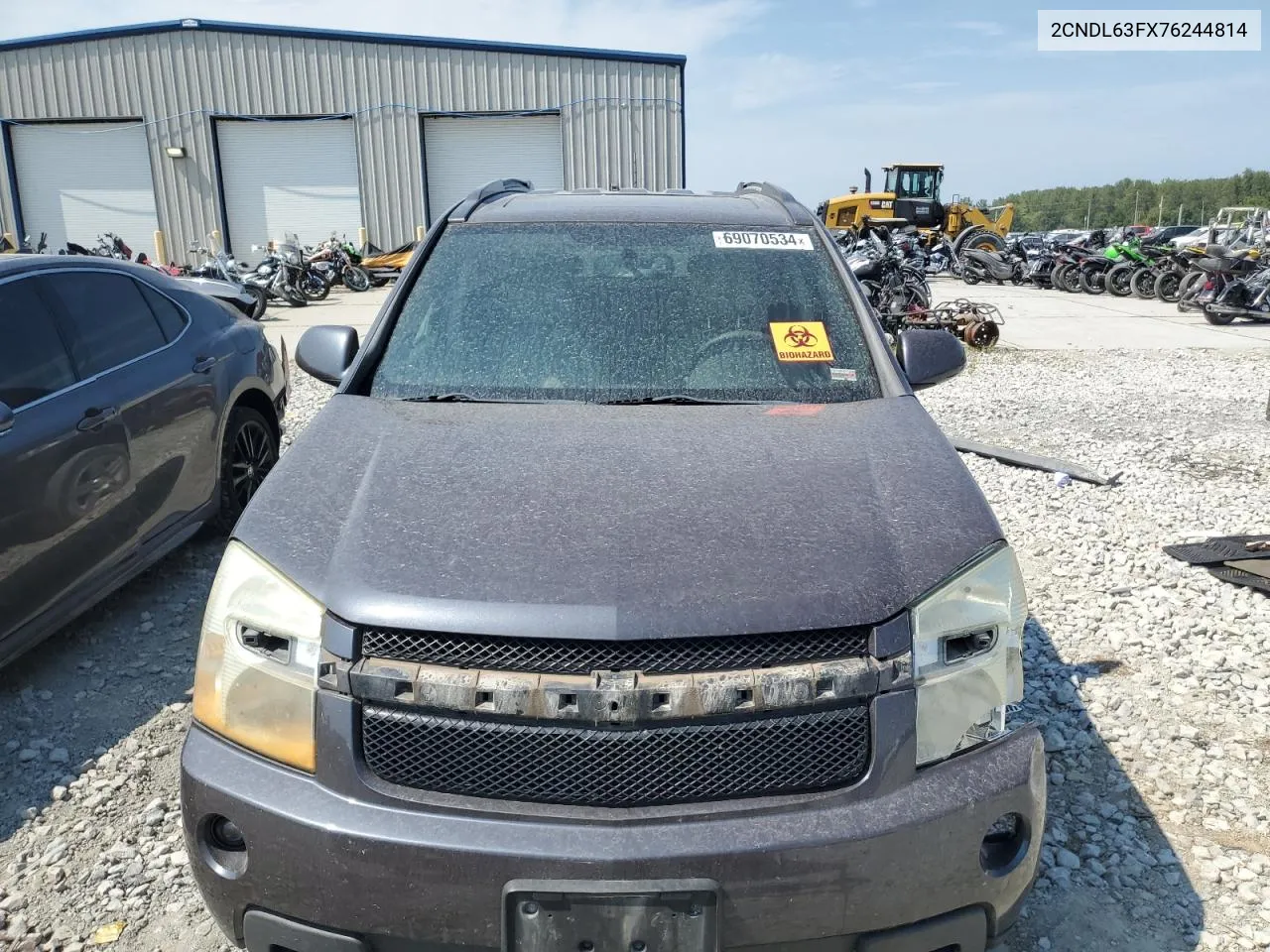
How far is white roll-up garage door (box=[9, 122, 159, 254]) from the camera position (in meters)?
24.0

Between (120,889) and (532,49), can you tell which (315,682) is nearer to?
(120,889)

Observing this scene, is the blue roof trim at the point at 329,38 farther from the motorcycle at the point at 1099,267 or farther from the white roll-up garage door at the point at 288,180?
the motorcycle at the point at 1099,267

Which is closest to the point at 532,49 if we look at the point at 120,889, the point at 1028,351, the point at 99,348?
the point at 1028,351

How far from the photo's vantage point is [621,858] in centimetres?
162

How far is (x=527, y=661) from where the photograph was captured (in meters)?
1.71

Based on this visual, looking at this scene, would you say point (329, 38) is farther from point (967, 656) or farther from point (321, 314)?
point (967, 656)

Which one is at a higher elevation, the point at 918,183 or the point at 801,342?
the point at 918,183

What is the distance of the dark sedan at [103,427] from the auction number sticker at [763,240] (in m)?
2.49

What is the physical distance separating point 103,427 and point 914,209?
27255 millimetres

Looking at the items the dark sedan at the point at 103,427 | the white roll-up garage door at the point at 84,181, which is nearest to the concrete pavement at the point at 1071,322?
the dark sedan at the point at 103,427

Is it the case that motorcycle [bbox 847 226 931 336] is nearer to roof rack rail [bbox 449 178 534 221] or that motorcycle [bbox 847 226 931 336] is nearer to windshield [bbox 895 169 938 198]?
roof rack rail [bbox 449 178 534 221]

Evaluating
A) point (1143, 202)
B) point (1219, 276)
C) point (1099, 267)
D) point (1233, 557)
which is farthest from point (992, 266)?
point (1143, 202)

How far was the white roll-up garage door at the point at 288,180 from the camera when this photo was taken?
24.2 meters

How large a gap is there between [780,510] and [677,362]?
86 centimetres
